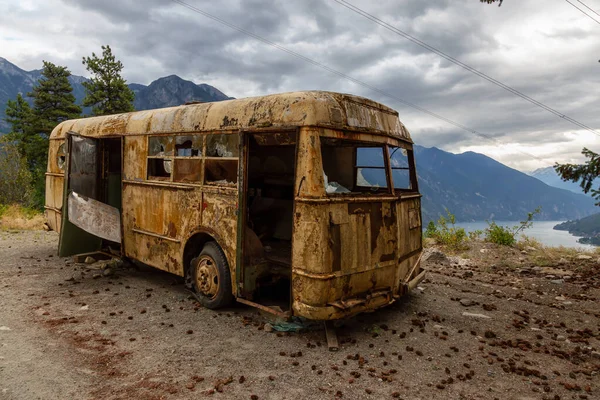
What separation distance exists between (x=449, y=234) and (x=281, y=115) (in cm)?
921

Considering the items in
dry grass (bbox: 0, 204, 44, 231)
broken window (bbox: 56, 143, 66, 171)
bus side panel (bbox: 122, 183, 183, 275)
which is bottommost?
dry grass (bbox: 0, 204, 44, 231)

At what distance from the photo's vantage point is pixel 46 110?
3136cm

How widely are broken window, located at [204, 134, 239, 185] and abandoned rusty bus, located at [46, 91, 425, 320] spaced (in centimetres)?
2

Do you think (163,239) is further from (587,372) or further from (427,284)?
(587,372)

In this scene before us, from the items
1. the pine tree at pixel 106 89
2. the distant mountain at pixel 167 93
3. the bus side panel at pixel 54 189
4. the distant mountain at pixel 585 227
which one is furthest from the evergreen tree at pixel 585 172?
the distant mountain at pixel 167 93

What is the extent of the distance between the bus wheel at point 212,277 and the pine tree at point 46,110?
1172 inches

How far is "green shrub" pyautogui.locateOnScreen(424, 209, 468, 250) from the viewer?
11.5 meters

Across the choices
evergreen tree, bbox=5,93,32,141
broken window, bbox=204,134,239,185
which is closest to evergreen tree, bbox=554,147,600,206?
broken window, bbox=204,134,239,185

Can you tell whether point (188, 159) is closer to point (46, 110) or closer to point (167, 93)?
point (46, 110)

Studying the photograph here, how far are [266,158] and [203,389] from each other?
4.99 metres

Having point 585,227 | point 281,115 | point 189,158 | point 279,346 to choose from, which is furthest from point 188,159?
point 585,227

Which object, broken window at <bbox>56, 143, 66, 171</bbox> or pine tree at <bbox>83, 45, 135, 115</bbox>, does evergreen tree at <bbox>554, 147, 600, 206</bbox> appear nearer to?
broken window at <bbox>56, 143, 66, 171</bbox>

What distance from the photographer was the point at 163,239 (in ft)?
20.5

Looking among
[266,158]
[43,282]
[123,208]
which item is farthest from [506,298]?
[43,282]
